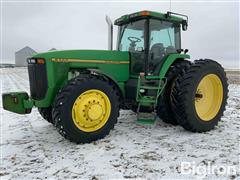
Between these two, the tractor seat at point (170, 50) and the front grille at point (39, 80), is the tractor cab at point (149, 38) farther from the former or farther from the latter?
the front grille at point (39, 80)

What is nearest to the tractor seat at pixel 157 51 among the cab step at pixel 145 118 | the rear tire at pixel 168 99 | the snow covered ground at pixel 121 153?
the rear tire at pixel 168 99

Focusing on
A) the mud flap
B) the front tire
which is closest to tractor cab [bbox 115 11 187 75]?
the front tire

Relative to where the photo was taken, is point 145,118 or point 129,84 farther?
point 129,84

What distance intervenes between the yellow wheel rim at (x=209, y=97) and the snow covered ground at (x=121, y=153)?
15.3 inches

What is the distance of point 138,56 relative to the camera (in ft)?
18.2

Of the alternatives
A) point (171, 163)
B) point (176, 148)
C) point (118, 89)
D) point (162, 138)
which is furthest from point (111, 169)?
point (118, 89)

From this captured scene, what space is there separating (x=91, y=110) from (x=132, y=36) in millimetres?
2248

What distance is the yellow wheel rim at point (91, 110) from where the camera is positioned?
4305mm

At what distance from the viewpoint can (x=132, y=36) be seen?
18.9 ft

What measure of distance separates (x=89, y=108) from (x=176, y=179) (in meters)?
1.94

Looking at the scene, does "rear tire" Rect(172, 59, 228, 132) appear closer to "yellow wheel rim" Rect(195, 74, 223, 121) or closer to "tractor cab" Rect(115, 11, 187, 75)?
"yellow wheel rim" Rect(195, 74, 223, 121)

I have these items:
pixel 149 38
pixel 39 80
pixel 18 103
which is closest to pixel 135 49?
pixel 149 38
